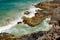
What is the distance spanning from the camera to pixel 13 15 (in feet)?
90.9

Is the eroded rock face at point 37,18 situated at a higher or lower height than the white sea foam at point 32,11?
lower

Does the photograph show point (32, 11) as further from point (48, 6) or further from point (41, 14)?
point (48, 6)

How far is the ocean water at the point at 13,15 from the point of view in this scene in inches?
905

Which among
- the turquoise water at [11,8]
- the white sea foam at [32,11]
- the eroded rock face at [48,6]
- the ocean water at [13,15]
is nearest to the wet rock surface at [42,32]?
the eroded rock face at [48,6]

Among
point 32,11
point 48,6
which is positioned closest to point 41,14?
point 32,11

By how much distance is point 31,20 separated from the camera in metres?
25.1

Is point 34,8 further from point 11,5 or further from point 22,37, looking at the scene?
point 22,37

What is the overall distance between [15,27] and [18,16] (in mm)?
3835

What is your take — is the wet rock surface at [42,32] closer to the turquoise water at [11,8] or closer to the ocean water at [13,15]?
the ocean water at [13,15]

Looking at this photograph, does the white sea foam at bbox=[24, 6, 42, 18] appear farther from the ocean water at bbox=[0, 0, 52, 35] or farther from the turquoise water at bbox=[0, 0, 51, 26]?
the turquoise water at bbox=[0, 0, 51, 26]

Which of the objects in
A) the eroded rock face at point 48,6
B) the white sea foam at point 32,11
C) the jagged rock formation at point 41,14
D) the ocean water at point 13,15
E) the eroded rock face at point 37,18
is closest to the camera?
the ocean water at point 13,15

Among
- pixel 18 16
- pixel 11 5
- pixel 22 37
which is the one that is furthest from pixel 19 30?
pixel 11 5

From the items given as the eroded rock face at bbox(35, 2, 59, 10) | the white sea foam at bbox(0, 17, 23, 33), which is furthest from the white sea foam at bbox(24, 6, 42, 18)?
the white sea foam at bbox(0, 17, 23, 33)

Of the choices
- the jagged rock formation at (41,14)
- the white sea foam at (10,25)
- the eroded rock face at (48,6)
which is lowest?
the white sea foam at (10,25)
